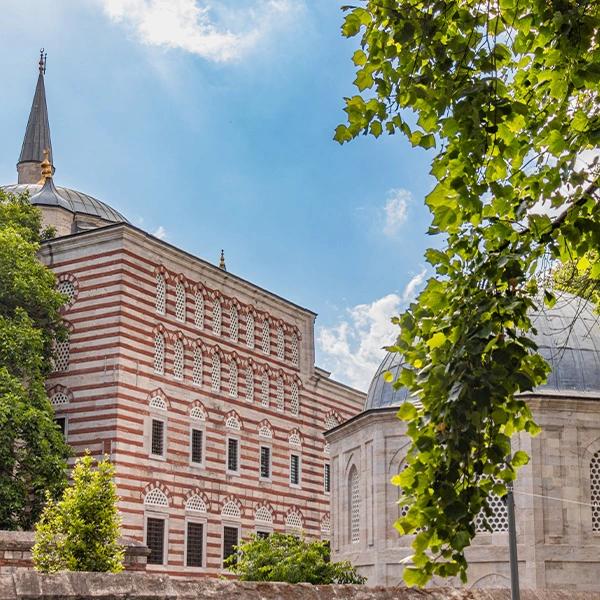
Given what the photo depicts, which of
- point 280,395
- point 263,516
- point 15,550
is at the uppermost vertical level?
point 280,395

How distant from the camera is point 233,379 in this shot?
36.9 meters

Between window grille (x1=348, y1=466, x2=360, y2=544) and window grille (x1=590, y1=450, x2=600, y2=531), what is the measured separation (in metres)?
6.08

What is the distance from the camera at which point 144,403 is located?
32031 mm

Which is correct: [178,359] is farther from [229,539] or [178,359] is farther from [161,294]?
[229,539]

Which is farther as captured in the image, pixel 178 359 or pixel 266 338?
pixel 266 338

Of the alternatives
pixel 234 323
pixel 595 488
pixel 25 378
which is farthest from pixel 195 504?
pixel 595 488

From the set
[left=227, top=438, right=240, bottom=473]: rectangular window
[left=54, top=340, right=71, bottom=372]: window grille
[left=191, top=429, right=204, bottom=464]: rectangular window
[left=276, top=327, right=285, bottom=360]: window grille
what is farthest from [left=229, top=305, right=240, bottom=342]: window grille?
[left=54, top=340, right=71, bottom=372]: window grille

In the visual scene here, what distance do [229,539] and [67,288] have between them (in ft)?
32.1

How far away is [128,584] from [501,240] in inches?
182

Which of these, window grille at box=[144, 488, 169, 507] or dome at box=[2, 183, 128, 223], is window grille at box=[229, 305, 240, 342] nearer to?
window grille at box=[144, 488, 169, 507]

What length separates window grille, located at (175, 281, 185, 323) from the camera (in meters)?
34.5

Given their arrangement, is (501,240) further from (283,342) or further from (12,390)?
(283,342)

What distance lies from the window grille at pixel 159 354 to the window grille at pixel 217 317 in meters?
3.12

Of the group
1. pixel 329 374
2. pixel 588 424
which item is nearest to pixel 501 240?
pixel 588 424
